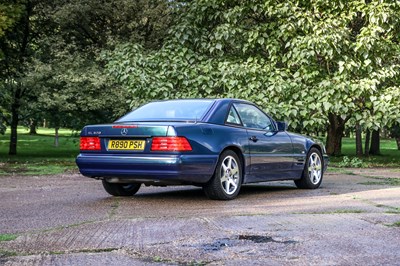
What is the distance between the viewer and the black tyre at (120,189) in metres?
8.71

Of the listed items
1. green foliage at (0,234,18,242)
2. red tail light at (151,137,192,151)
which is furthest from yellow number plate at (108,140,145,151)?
green foliage at (0,234,18,242)

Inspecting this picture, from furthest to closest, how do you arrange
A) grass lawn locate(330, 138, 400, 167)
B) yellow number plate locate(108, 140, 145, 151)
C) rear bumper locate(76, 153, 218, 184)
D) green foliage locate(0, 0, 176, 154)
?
green foliage locate(0, 0, 176, 154), grass lawn locate(330, 138, 400, 167), yellow number plate locate(108, 140, 145, 151), rear bumper locate(76, 153, 218, 184)

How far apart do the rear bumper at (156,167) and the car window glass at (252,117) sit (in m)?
1.24

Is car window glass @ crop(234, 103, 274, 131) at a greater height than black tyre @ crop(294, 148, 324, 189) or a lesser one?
greater

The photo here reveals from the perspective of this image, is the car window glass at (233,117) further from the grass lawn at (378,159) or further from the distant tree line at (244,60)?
the grass lawn at (378,159)

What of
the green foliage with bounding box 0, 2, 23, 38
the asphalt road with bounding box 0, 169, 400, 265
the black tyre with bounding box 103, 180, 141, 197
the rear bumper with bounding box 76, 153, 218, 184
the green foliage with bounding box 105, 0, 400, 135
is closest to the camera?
the asphalt road with bounding box 0, 169, 400, 265

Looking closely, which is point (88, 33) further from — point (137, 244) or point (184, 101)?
point (137, 244)

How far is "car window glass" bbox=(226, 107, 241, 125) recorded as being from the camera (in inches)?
332

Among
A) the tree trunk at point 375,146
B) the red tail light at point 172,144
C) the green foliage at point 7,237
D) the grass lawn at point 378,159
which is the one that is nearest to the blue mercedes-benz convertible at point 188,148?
the red tail light at point 172,144

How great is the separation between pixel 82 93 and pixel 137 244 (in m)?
16.9

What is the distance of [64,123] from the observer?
24.9 meters

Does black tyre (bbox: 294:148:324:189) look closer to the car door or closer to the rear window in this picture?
the car door

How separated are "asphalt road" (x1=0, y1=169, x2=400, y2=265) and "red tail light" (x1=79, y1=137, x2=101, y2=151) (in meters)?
0.71

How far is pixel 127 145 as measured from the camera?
7812 mm
